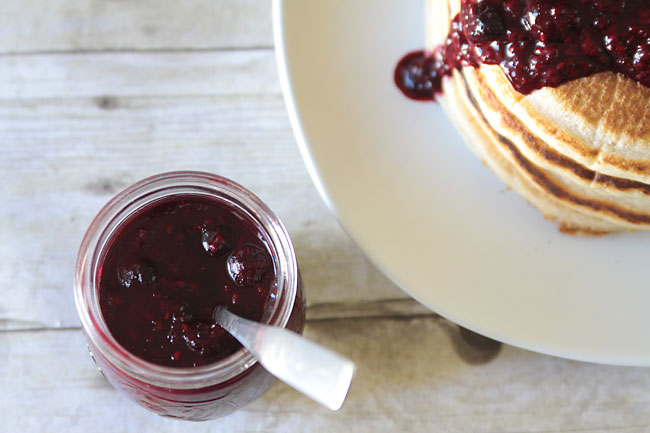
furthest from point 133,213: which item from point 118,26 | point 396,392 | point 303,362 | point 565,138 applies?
point 565,138

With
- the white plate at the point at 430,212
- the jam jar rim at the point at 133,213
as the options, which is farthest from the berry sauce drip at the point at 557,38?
the jam jar rim at the point at 133,213

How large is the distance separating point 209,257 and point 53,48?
2.37 feet

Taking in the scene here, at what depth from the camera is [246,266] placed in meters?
1.15

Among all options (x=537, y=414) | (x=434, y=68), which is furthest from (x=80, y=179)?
(x=537, y=414)

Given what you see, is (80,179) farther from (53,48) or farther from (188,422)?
(188,422)

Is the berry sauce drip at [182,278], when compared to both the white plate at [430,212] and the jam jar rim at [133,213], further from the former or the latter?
the white plate at [430,212]

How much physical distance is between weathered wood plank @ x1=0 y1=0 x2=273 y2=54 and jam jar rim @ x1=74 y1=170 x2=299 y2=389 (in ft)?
1.56

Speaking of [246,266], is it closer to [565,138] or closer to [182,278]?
[182,278]

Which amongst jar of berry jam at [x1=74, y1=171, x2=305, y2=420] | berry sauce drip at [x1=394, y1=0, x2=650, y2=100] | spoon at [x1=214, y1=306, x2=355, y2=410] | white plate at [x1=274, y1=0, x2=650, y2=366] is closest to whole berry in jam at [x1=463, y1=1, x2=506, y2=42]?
berry sauce drip at [x1=394, y1=0, x2=650, y2=100]

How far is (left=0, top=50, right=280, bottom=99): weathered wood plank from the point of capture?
152cm

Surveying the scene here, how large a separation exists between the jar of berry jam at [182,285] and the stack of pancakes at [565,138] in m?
0.46

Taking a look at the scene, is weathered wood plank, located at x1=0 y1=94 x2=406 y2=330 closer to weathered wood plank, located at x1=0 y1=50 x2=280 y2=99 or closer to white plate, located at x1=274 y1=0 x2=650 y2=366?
weathered wood plank, located at x1=0 y1=50 x2=280 y2=99

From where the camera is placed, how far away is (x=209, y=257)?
1.17 metres

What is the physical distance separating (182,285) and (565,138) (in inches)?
28.5
